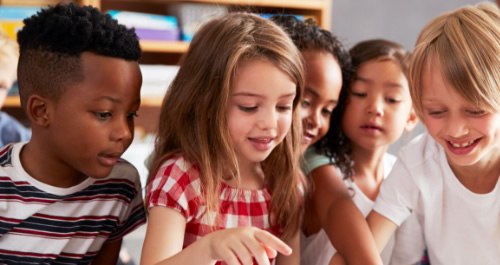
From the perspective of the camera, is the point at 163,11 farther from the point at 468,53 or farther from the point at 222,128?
the point at 468,53

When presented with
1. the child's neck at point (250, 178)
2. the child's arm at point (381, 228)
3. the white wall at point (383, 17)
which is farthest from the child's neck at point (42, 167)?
the white wall at point (383, 17)

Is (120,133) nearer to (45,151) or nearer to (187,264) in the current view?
(45,151)

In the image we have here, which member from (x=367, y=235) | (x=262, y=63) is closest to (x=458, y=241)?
(x=367, y=235)

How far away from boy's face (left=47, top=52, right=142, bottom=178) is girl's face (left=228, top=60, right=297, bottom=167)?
0.18 metres

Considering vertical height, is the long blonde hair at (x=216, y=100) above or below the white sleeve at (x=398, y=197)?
above

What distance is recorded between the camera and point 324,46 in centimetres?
130

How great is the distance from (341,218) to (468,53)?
39 cm

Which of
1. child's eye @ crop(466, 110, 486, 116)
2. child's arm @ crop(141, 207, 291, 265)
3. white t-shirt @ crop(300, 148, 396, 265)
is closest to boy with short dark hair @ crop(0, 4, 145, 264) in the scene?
child's arm @ crop(141, 207, 291, 265)

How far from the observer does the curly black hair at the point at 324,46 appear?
4.24ft

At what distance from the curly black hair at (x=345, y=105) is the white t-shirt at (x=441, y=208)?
0.16m

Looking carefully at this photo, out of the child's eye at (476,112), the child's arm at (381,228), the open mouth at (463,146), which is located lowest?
the child's arm at (381,228)

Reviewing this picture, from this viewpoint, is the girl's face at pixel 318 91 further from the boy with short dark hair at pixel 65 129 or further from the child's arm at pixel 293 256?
the boy with short dark hair at pixel 65 129

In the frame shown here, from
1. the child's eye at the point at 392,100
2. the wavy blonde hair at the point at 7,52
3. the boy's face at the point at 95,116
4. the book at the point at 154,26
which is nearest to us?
the boy's face at the point at 95,116

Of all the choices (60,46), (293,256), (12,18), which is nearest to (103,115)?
(60,46)
